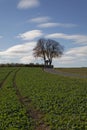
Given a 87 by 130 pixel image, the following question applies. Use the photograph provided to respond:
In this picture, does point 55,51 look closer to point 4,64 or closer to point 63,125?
point 4,64

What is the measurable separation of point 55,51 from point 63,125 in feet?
501

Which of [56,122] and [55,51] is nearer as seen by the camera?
[56,122]

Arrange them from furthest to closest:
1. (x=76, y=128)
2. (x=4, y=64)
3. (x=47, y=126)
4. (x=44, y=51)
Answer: (x=44, y=51), (x=4, y=64), (x=47, y=126), (x=76, y=128)

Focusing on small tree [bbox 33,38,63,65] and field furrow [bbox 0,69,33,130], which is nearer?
field furrow [bbox 0,69,33,130]

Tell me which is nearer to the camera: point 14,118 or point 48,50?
point 14,118

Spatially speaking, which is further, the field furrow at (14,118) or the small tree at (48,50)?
the small tree at (48,50)

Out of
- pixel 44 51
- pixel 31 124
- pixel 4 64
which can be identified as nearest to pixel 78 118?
pixel 31 124

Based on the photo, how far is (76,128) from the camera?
14016mm

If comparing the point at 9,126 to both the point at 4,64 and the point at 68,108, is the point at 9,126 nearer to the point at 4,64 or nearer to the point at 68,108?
the point at 68,108

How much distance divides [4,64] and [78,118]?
5405 inches

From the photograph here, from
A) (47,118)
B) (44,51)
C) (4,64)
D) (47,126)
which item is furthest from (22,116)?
(44,51)

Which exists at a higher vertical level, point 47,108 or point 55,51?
point 55,51

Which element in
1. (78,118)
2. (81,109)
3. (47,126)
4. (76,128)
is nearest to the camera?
(76,128)

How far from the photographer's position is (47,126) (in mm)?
14930
